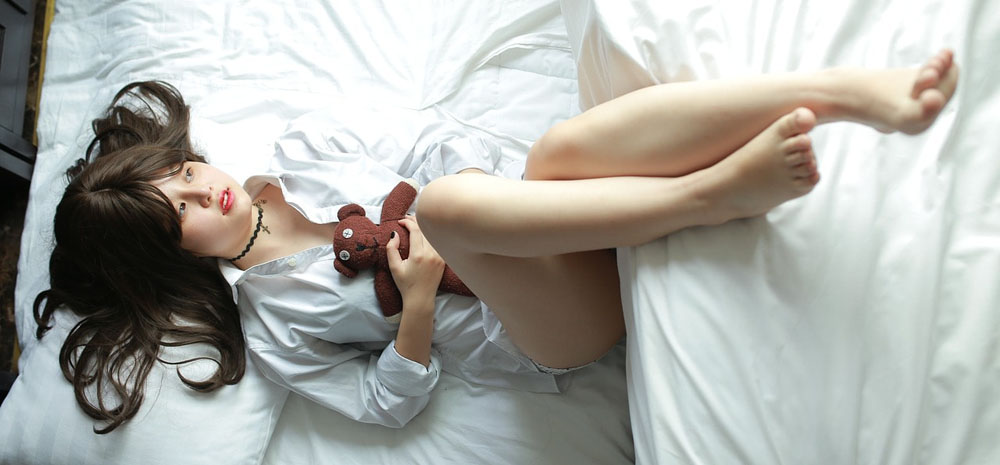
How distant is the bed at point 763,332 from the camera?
541mm

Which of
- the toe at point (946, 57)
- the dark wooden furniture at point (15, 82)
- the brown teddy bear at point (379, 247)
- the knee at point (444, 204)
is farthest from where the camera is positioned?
the dark wooden furniture at point (15, 82)

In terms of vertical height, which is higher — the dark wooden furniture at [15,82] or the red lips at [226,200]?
the red lips at [226,200]

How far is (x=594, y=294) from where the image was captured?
0.80 meters

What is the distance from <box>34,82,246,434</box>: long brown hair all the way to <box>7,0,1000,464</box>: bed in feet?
0.13

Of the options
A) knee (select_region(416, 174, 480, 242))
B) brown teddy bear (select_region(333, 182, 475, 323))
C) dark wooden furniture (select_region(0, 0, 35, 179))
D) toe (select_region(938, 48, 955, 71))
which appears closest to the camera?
toe (select_region(938, 48, 955, 71))

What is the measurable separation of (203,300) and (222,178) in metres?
0.22

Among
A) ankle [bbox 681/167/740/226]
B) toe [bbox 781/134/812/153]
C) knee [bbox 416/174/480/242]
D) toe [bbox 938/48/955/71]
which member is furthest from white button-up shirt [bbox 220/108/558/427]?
toe [bbox 938/48/955/71]

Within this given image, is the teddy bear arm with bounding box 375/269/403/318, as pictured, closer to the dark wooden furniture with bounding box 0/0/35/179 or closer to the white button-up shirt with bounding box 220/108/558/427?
the white button-up shirt with bounding box 220/108/558/427

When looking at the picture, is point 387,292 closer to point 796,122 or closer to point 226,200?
point 226,200

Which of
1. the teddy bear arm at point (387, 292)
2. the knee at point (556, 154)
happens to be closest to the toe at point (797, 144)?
the knee at point (556, 154)

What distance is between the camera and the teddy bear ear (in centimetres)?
95

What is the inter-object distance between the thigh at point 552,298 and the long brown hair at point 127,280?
47cm

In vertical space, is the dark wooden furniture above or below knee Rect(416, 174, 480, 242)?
below

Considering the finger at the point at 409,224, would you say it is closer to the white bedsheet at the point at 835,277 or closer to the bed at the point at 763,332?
the bed at the point at 763,332
